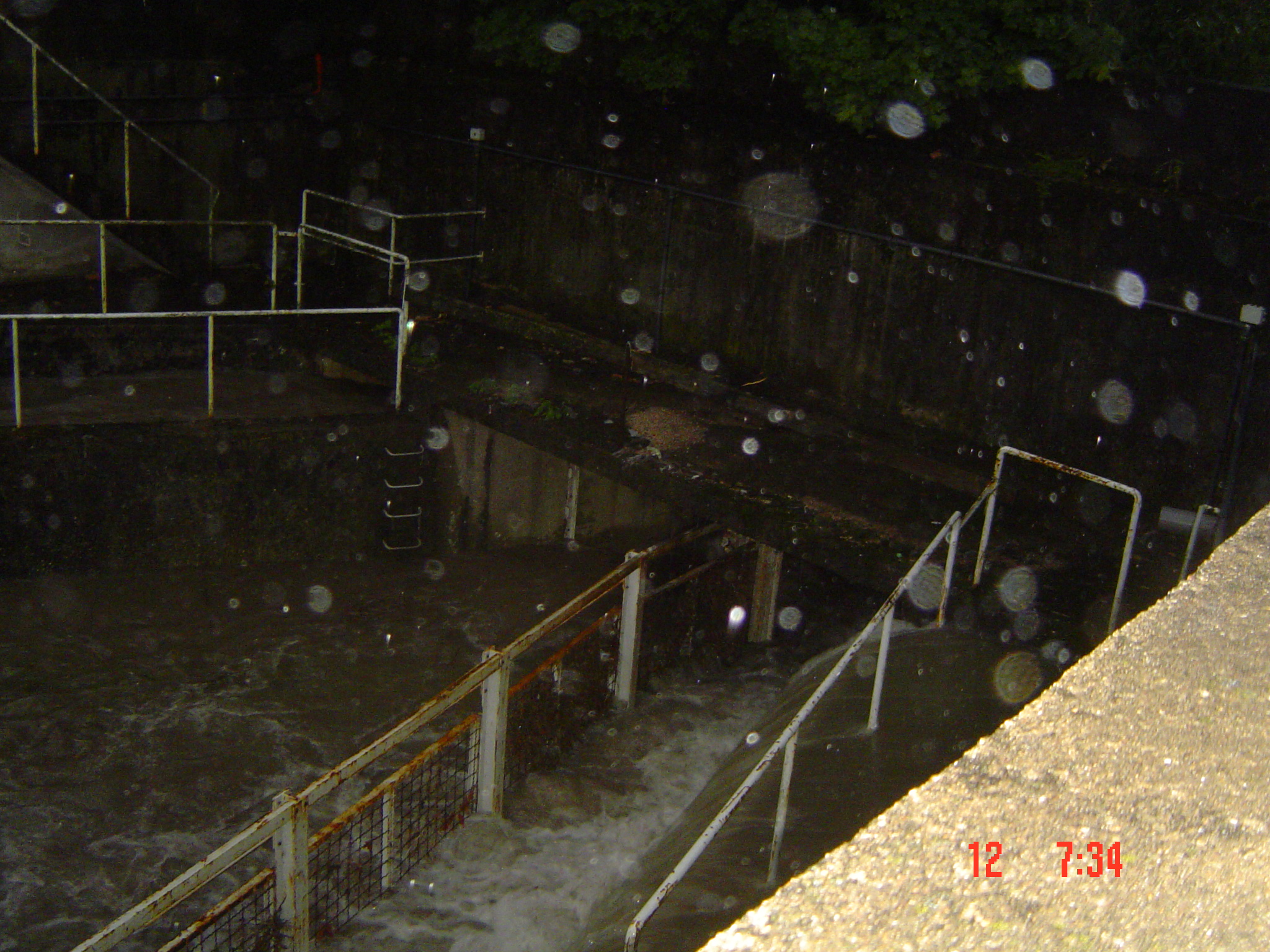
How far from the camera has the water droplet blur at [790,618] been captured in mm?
11391

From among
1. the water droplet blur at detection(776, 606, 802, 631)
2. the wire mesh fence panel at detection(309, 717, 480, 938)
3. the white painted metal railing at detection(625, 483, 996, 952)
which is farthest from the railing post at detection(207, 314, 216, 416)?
the white painted metal railing at detection(625, 483, 996, 952)

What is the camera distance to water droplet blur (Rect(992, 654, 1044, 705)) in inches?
250

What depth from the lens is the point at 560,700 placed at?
856cm

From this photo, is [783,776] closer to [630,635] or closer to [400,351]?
[630,635]

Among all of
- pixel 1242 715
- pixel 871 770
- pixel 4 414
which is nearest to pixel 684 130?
pixel 4 414

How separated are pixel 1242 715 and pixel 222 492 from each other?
34.7 ft

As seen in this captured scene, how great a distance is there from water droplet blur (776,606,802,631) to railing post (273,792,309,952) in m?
6.63

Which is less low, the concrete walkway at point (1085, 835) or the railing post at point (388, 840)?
the concrete walkway at point (1085, 835)

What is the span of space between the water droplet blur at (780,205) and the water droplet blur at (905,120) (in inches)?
38.7

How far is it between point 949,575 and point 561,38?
7.88 metres

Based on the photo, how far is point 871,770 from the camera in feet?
19.3

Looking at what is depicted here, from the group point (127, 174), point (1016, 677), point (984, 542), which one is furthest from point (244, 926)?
point (127, 174)

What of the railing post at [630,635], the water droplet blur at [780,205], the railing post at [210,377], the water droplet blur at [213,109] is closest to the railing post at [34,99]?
the water droplet blur at [213,109]

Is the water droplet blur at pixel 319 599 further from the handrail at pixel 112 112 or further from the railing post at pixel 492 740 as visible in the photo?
the handrail at pixel 112 112
